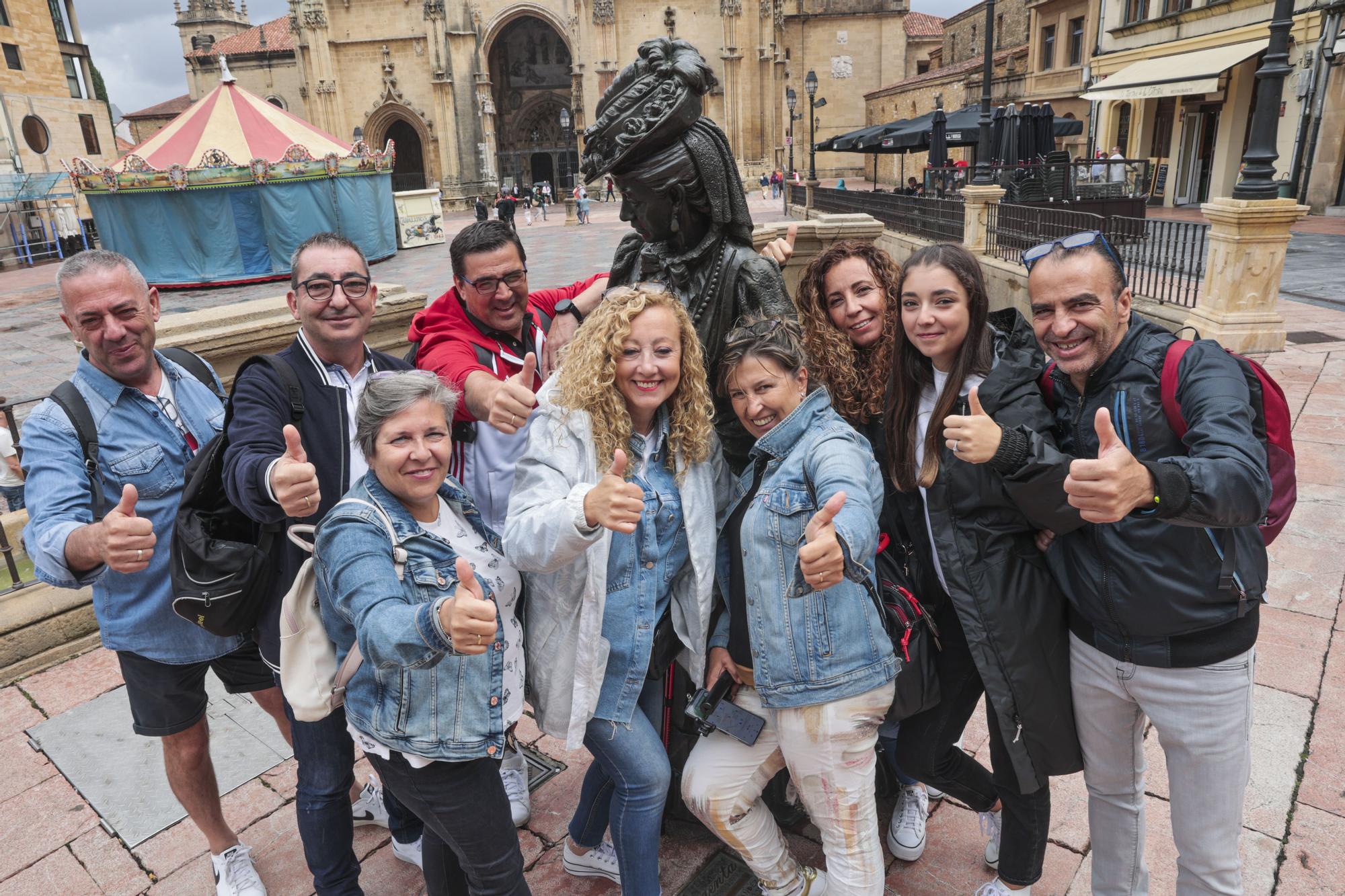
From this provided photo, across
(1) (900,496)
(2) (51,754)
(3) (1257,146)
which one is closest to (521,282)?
(1) (900,496)

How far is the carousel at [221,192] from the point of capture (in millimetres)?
18609

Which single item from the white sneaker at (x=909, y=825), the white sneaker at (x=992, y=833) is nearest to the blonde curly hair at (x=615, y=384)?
the white sneaker at (x=909, y=825)

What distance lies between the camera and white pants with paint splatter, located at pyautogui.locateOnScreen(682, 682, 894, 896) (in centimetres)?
220

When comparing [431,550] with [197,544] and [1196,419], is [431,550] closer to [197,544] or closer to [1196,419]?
[197,544]

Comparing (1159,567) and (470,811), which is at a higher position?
(1159,567)

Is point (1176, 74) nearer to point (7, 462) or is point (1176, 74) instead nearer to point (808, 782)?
point (808, 782)

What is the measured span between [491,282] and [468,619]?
1403 millimetres

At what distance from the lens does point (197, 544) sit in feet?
7.23

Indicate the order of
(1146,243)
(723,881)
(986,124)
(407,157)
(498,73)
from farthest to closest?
1. (407,157)
2. (498,73)
3. (986,124)
4. (1146,243)
5. (723,881)

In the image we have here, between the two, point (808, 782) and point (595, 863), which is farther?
point (595, 863)

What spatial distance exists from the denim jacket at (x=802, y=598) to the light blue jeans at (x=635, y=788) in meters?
0.39

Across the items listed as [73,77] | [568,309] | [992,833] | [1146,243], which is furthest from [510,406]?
[73,77]

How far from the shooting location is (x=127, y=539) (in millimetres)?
2068

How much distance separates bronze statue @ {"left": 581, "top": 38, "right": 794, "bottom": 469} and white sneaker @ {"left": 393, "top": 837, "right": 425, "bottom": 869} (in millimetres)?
1827
